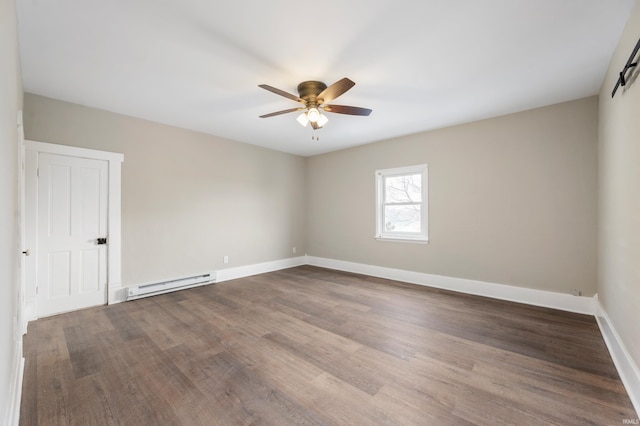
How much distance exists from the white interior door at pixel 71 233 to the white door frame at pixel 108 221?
51mm

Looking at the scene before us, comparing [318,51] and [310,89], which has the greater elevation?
[318,51]

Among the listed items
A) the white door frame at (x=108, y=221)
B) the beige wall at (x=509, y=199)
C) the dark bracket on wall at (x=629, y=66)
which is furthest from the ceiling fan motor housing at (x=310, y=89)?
the white door frame at (x=108, y=221)

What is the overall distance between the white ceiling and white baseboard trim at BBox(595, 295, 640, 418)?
2.51 metres

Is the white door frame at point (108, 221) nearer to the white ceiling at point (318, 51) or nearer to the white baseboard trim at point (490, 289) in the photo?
the white ceiling at point (318, 51)

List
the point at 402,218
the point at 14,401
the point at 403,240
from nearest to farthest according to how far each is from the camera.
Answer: the point at 14,401 < the point at 403,240 < the point at 402,218

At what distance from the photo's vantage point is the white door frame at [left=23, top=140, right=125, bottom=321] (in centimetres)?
311

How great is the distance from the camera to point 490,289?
389 centimetres

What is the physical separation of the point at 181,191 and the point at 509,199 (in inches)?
201

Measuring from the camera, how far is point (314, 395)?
1835mm

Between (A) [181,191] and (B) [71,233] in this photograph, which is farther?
(A) [181,191]

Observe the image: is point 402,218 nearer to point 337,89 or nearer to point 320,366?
point 337,89

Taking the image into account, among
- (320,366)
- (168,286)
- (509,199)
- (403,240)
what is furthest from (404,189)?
(168,286)

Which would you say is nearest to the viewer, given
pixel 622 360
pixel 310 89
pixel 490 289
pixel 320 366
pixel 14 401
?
pixel 14 401

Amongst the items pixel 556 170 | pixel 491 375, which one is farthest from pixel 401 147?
pixel 491 375
